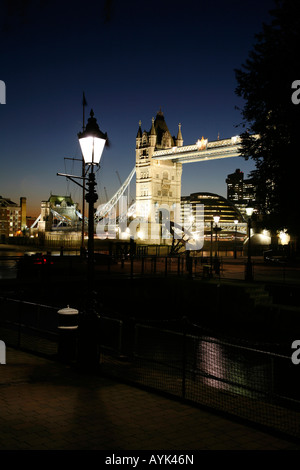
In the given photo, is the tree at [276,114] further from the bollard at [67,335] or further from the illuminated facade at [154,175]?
the illuminated facade at [154,175]

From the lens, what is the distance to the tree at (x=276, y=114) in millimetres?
18500

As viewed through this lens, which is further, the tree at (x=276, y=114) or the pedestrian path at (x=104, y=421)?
the tree at (x=276, y=114)

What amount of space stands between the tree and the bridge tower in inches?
3074

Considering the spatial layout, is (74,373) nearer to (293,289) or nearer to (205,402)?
(205,402)

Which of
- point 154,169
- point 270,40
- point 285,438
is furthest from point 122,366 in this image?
point 154,169

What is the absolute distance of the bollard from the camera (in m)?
8.21

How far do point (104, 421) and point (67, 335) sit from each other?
9.86 feet

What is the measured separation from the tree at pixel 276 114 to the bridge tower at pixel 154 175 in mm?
78087

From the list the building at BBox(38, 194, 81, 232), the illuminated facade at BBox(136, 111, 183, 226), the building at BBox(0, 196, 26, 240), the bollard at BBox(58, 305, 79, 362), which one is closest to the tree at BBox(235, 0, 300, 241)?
the bollard at BBox(58, 305, 79, 362)

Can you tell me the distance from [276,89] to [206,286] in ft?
28.7

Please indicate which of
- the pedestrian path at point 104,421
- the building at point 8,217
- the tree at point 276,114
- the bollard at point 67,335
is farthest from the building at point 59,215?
the pedestrian path at point 104,421

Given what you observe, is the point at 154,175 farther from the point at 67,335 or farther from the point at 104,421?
the point at 104,421

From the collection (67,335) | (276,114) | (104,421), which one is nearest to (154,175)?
(276,114)
